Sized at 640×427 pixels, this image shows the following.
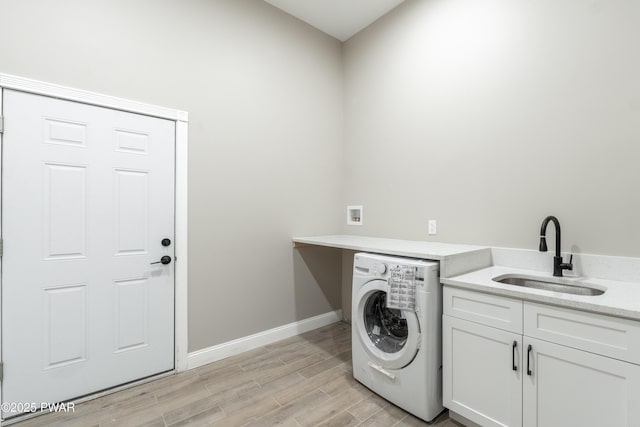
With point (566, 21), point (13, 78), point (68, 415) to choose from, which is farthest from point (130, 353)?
point (566, 21)

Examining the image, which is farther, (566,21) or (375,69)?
(375,69)

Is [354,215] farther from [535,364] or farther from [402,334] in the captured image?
[535,364]

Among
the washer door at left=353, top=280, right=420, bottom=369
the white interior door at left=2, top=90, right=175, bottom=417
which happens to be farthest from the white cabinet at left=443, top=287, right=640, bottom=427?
the white interior door at left=2, top=90, right=175, bottom=417

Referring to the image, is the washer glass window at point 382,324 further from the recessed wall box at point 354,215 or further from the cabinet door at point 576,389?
the recessed wall box at point 354,215

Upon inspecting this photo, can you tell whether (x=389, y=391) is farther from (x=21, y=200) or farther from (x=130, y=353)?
(x=21, y=200)

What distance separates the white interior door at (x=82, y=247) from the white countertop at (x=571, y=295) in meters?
2.09

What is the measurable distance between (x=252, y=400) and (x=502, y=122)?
2.63m

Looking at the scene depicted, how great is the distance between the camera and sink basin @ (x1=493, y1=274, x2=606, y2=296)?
1643mm

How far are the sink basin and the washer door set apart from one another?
0.69 meters

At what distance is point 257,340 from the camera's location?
8.91 ft

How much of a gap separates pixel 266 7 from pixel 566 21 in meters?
2.39

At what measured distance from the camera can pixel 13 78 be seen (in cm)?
170

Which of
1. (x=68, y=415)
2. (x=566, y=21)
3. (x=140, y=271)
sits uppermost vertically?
(x=566, y=21)

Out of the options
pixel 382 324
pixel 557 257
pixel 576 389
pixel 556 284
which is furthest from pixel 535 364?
pixel 382 324
